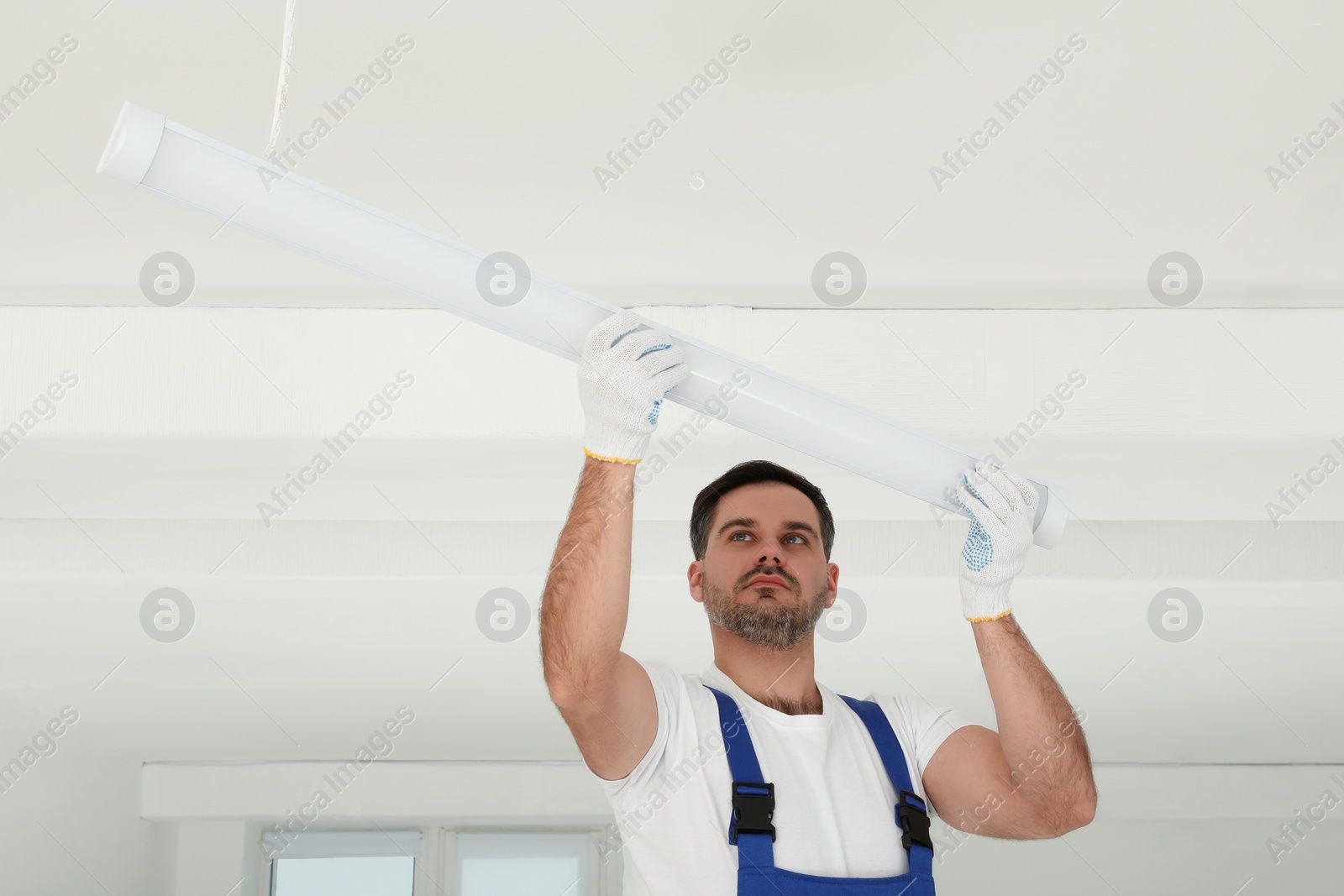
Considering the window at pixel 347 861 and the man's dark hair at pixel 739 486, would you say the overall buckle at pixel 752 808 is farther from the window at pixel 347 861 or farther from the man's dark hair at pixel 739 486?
the window at pixel 347 861

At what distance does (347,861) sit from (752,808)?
23.0ft

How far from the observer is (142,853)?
22.2ft

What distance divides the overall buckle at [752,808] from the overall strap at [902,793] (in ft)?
0.77

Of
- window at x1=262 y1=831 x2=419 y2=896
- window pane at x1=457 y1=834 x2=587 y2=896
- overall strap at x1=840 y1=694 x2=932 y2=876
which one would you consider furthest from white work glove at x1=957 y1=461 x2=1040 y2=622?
window at x1=262 y1=831 x2=419 y2=896

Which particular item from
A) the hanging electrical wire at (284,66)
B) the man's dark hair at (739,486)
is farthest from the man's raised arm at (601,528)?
the hanging electrical wire at (284,66)

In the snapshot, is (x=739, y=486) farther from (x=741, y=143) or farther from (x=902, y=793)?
(x=741, y=143)

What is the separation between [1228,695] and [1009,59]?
426 centimetres

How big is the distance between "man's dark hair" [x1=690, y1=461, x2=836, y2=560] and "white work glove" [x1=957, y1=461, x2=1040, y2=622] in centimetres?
29

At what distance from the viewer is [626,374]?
136 centimetres

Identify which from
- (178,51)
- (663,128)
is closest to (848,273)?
(663,128)

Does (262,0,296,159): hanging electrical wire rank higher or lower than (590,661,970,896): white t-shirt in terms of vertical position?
higher

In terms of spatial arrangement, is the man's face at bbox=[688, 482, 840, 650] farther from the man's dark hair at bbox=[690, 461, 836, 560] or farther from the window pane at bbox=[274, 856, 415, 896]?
the window pane at bbox=[274, 856, 415, 896]

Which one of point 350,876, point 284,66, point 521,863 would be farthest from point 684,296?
point 350,876

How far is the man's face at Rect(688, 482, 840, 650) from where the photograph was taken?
1.78 metres
